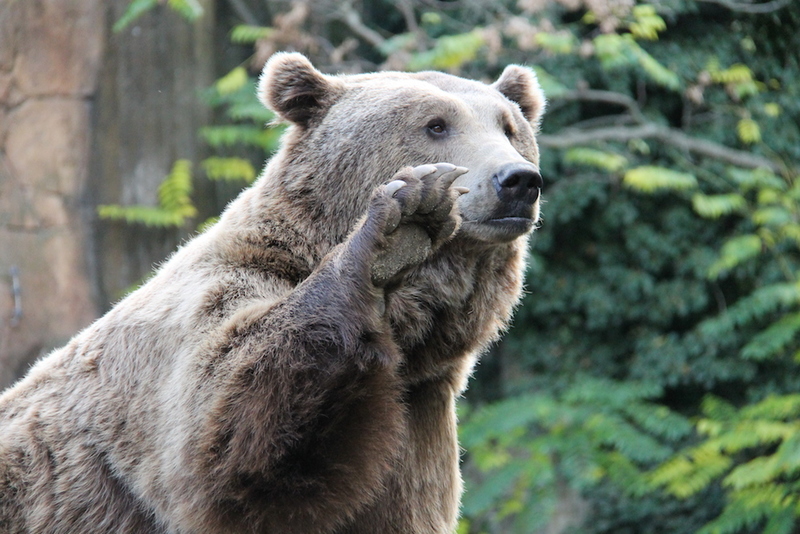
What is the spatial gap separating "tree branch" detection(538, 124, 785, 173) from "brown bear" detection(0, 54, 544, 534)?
5.58m

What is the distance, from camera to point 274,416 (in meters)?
2.46

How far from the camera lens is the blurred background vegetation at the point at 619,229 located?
8.19 meters

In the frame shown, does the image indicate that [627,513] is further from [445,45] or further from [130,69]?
[130,69]

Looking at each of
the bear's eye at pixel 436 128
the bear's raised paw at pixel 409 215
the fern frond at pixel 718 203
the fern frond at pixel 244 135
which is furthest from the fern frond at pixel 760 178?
the bear's raised paw at pixel 409 215

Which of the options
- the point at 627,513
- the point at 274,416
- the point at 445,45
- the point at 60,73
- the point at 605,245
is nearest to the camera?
the point at 274,416

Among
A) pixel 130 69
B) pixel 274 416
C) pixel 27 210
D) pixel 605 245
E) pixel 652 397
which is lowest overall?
pixel 652 397

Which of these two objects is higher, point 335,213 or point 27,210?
point 335,213

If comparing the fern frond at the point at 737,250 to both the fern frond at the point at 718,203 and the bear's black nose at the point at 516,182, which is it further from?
the bear's black nose at the point at 516,182

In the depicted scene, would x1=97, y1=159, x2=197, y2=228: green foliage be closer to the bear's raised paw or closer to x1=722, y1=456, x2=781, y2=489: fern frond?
x1=722, y1=456, x2=781, y2=489: fern frond

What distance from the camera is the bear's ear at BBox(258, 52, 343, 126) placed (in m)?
3.45

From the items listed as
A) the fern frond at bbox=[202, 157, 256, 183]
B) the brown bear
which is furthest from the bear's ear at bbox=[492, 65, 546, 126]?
the fern frond at bbox=[202, 157, 256, 183]

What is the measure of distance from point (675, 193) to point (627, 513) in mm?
3664

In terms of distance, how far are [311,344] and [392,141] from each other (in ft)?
3.61

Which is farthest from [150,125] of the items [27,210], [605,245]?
[605,245]
